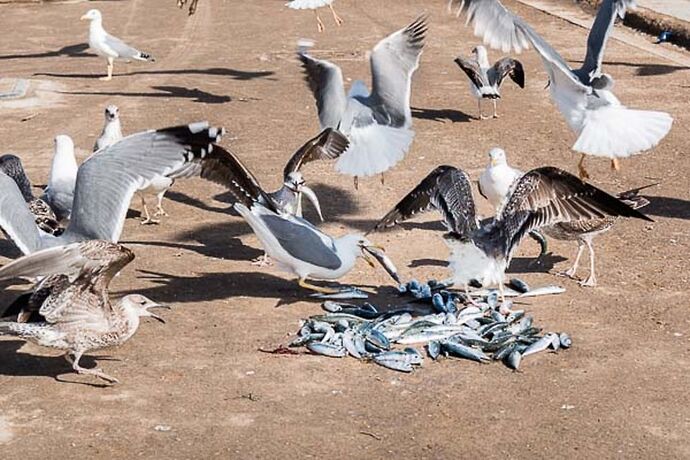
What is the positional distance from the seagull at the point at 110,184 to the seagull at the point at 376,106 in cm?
254

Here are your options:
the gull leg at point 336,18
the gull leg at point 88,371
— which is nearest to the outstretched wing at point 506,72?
the gull leg at point 336,18

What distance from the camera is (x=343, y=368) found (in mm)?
7168

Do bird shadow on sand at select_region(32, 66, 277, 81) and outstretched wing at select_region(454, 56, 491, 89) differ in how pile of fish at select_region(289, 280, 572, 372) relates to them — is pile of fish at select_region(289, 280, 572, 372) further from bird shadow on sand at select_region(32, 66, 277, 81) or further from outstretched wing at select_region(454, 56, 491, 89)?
bird shadow on sand at select_region(32, 66, 277, 81)

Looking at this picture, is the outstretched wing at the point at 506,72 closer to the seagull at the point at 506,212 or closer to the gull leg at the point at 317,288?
the seagull at the point at 506,212

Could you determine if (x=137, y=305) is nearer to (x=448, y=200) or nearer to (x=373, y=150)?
(x=448, y=200)

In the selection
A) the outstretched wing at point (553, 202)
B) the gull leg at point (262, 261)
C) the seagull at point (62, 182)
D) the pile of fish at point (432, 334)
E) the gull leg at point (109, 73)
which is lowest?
the gull leg at point (109, 73)

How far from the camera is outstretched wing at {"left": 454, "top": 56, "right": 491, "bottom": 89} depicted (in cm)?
1348

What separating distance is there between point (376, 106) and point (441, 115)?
3244 millimetres

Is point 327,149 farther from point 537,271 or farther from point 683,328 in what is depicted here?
point 683,328

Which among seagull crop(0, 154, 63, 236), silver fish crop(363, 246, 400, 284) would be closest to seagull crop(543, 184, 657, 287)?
silver fish crop(363, 246, 400, 284)

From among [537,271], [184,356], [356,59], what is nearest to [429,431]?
[184,356]

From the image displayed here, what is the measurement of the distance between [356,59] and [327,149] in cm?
715

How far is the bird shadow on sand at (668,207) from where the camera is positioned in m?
9.94

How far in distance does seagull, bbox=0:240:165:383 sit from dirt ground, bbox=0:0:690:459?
0.27 m
